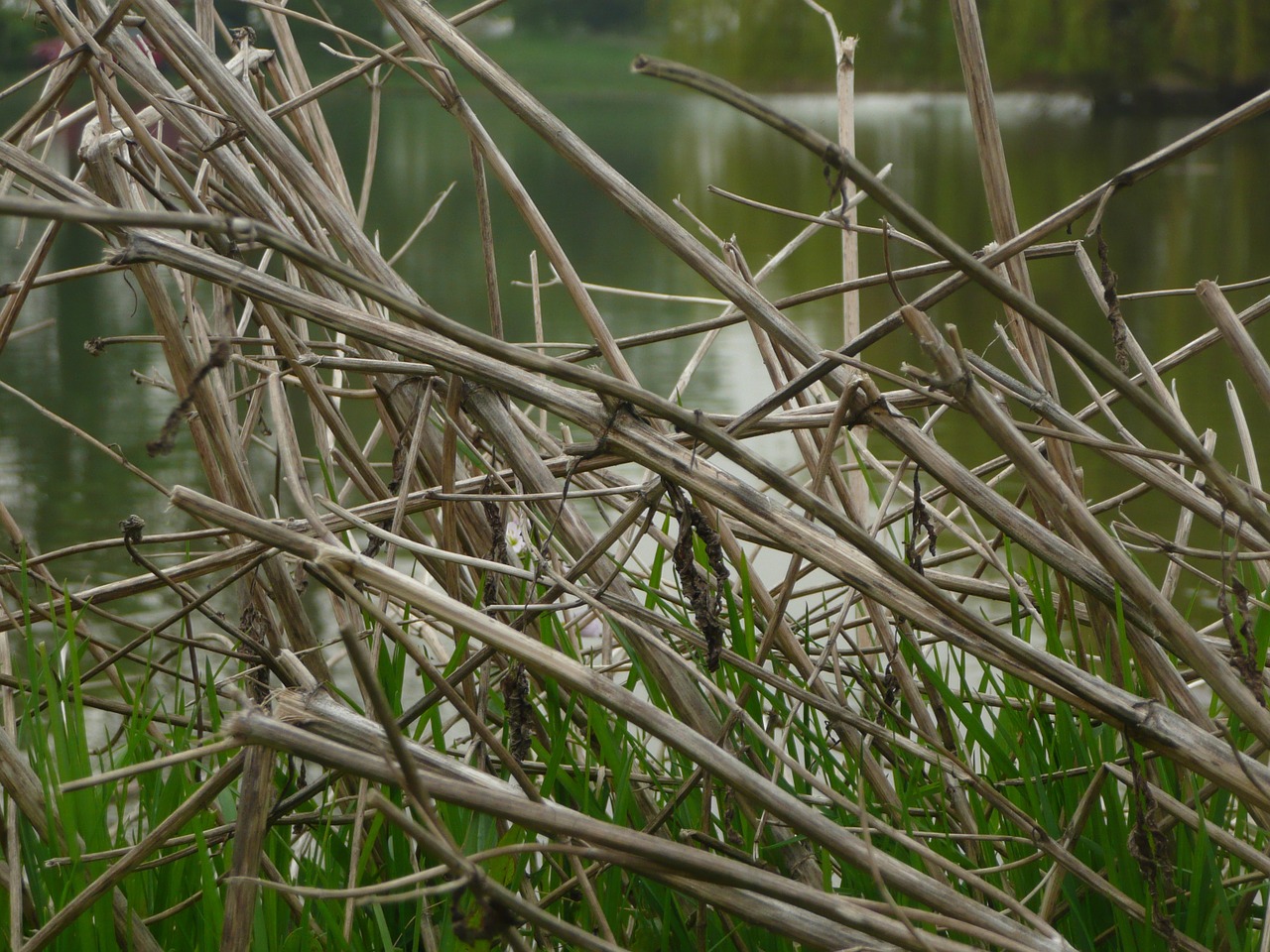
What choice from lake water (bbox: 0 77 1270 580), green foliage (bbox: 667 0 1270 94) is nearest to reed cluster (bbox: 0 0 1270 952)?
lake water (bbox: 0 77 1270 580)

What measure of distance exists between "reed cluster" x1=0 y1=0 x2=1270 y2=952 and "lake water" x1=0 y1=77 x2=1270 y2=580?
11.1 inches

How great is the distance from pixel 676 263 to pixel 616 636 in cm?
633

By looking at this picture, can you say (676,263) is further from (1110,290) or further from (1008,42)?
(1008,42)

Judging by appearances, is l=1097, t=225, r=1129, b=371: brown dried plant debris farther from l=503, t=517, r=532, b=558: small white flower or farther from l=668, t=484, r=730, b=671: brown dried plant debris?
l=503, t=517, r=532, b=558: small white flower

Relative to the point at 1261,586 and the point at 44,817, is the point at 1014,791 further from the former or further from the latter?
the point at 44,817

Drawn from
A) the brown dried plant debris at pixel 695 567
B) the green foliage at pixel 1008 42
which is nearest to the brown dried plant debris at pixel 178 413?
the brown dried plant debris at pixel 695 567

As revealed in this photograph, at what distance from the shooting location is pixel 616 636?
0.72 metres

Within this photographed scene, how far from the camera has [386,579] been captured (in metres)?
0.48

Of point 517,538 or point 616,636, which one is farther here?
point 517,538

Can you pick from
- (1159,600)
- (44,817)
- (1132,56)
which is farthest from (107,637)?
(1132,56)

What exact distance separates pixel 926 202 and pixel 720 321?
8.29 m

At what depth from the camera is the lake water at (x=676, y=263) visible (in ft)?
10.7

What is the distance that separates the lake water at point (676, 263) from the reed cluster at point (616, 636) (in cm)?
28

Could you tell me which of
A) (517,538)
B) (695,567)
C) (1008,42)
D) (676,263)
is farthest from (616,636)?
(1008,42)
